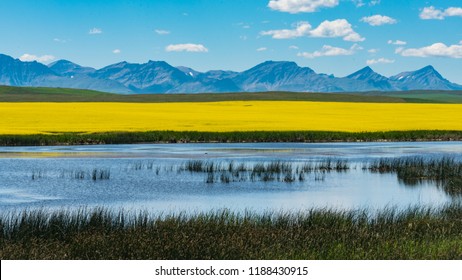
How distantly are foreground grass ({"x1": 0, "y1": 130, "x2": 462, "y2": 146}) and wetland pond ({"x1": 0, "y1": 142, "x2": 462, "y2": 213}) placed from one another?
3694 mm

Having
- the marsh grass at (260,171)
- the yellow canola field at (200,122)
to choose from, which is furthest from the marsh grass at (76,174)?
the yellow canola field at (200,122)

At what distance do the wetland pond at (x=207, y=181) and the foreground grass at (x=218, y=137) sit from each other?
3.69 metres

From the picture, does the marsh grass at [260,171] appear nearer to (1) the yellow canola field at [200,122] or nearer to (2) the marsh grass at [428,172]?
(2) the marsh grass at [428,172]

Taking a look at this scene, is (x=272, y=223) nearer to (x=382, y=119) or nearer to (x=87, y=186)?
(x=87, y=186)

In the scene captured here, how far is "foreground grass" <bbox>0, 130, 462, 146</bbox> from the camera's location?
6074 cm

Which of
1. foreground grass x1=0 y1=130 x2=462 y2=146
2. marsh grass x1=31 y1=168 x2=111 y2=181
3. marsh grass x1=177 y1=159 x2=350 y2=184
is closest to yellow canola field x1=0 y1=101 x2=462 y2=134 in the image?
foreground grass x1=0 y1=130 x2=462 y2=146

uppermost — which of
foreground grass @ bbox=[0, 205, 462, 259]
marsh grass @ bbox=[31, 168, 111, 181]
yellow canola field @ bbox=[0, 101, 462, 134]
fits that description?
foreground grass @ bbox=[0, 205, 462, 259]

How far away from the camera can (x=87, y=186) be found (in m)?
33.7

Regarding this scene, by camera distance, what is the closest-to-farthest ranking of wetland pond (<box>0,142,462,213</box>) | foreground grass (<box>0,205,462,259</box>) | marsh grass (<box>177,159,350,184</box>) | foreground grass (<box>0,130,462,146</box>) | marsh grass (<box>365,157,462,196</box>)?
foreground grass (<box>0,205,462,259</box>) → wetland pond (<box>0,142,462,213</box>) → marsh grass (<box>365,157,462,196</box>) → marsh grass (<box>177,159,350,184</box>) → foreground grass (<box>0,130,462,146</box>)

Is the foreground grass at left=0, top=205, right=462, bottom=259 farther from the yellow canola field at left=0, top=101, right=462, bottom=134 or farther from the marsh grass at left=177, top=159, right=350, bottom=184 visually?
the yellow canola field at left=0, top=101, right=462, bottom=134

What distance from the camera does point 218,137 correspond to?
65375 millimetres

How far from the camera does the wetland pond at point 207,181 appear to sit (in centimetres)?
2859

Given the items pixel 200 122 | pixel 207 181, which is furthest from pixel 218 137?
pixel 207 181

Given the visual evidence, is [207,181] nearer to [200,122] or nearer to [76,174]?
[76,174]
